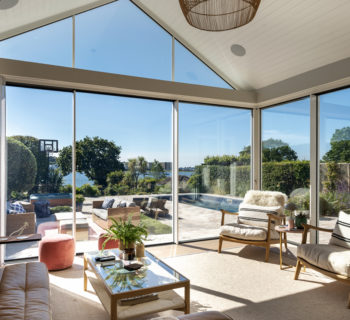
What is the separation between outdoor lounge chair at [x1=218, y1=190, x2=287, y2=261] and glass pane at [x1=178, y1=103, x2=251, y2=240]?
0.73 m

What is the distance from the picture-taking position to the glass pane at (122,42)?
464 cm

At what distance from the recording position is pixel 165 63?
518cm

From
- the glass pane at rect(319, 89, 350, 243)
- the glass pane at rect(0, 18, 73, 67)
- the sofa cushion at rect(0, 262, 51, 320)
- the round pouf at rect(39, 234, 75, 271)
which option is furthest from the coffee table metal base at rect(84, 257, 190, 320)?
the glass pane at rect(0, 18, 73, 67)

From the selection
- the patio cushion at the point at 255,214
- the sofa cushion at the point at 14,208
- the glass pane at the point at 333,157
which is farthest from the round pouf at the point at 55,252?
the glass pane at the point at 333,157

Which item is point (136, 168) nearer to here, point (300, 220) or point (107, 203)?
point (107, 203)

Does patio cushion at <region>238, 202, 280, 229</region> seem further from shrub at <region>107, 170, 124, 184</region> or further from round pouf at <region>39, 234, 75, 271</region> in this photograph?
round pouf at <region>39, 234, 75, 271</region>

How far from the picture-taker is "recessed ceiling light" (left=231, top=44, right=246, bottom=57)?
4887mm

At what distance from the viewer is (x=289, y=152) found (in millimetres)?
5285

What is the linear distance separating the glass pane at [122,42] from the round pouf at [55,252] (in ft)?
8.38

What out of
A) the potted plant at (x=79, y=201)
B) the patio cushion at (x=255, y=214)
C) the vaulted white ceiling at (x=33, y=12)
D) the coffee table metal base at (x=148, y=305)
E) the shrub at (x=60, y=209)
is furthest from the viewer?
the patio cushion at (x=255, y=214)

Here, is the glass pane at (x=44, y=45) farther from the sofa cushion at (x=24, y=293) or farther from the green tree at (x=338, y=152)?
the green tree at (x=338, y=152)

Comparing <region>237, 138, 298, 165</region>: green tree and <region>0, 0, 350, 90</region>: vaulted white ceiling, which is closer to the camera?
<region>0, 0, 350, 90</region>: vaulted white ceiling

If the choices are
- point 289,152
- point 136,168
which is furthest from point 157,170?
point 289,152

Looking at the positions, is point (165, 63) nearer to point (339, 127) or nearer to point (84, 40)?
point (84, 40)
